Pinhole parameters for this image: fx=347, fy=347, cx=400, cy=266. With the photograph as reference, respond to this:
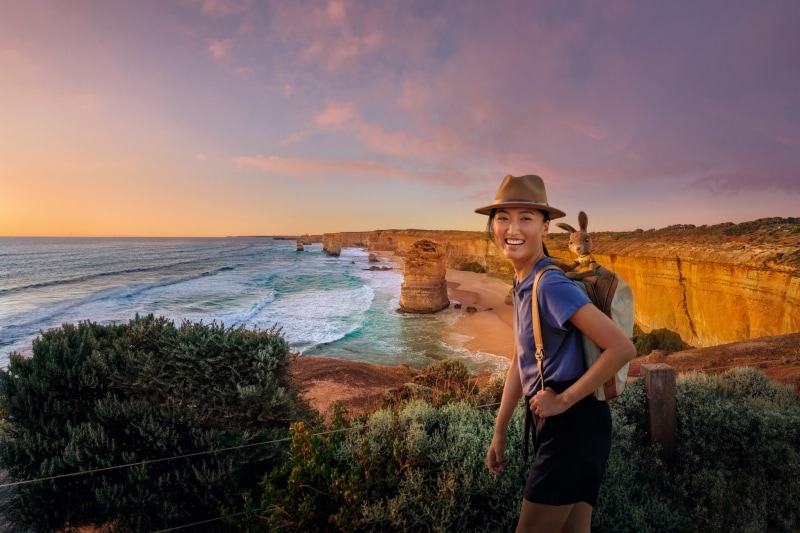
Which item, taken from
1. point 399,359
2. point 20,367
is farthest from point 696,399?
point 399,359

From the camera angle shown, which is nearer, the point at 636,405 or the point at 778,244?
the point at 636,405

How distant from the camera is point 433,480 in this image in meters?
2.81

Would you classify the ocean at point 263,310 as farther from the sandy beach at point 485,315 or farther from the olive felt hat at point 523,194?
the olive felt hat at point 523,194

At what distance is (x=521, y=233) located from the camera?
178cm

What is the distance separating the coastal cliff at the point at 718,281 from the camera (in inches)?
407

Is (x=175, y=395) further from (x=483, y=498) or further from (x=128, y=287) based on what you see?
(x=128, y=287)

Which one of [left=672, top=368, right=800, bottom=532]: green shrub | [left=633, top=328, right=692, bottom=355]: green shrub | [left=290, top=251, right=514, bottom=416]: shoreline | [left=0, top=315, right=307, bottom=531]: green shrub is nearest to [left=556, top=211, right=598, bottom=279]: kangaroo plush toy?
[left=672, top=368, right=800, bottom=532]: green shrub

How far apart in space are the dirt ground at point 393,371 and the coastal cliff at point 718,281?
184cm

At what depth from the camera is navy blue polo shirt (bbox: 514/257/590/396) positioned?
1533mm

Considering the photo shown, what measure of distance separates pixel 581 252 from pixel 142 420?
417 cm

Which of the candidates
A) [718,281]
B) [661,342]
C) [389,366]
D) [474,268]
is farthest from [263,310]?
[474,268]

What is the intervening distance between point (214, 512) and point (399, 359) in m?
12.5

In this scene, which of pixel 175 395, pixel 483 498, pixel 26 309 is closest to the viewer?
pixel 483 498

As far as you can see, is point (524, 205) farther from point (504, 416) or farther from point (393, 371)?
point (393, 371)
